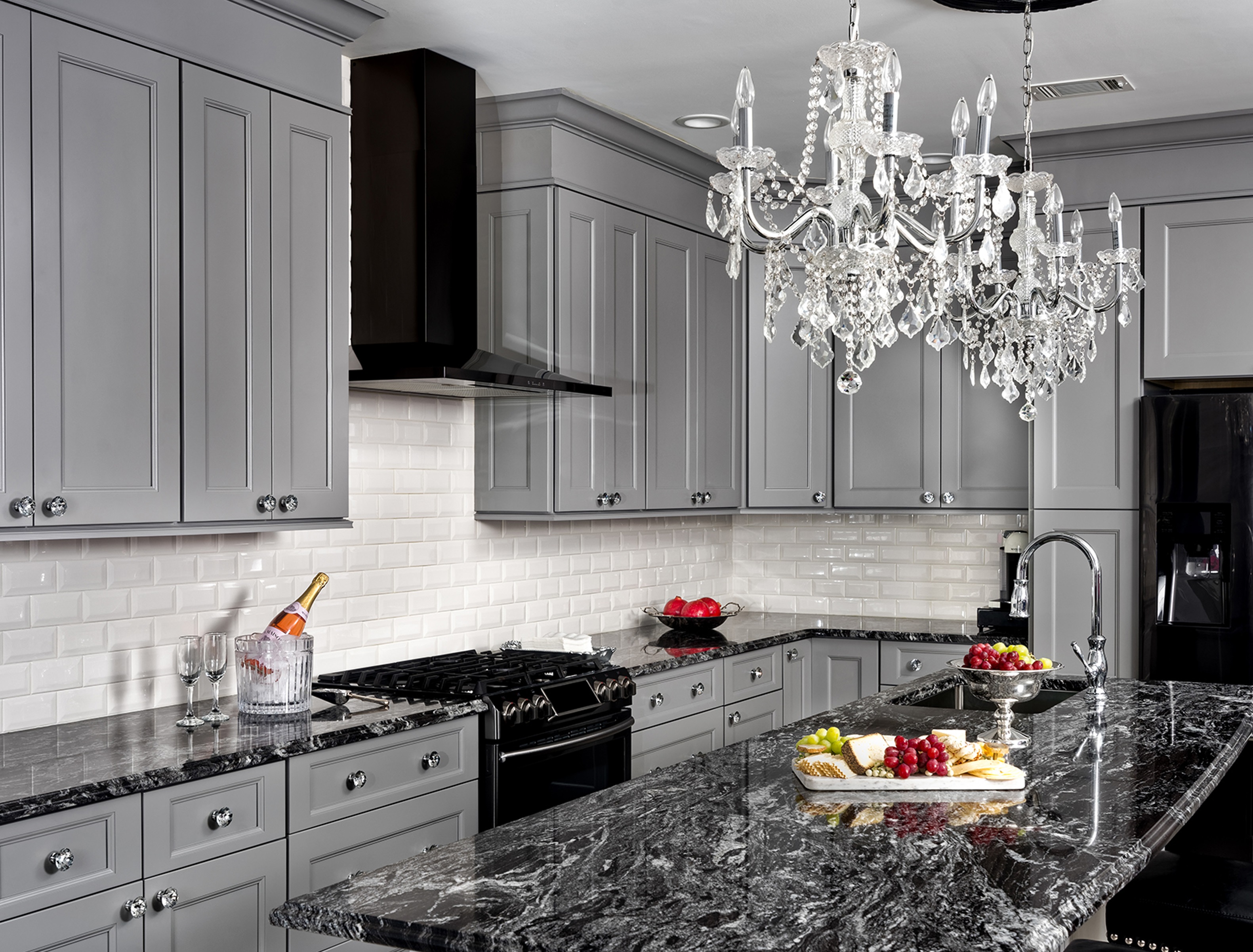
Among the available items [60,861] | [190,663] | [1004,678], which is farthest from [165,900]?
[1004,678]

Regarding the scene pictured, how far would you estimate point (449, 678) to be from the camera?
3.53 meters

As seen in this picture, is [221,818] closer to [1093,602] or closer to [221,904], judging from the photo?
[221,904]

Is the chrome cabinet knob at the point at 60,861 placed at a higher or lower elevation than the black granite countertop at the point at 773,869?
lower

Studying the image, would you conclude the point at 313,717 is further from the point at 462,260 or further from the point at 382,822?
the point at 462,260

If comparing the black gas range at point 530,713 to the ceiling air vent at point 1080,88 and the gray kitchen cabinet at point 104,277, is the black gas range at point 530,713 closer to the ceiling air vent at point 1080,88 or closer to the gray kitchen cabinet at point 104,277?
the gray kitchen cabinet at point 104,277

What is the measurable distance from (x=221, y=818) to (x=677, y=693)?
6.91 feet

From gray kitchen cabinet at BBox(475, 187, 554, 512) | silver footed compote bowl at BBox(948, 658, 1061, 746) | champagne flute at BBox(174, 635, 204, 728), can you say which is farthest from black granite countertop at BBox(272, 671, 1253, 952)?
gray kitchen cabinet at BBox(475, 187, 554, 512)

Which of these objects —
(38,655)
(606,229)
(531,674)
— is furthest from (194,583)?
(606,229)

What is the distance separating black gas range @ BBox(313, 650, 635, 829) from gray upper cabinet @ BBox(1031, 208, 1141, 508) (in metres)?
1.97

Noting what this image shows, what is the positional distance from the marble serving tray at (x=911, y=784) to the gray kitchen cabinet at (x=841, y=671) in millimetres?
2889

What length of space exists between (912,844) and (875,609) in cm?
394

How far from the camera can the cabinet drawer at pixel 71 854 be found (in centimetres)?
222

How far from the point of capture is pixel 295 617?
125 inches

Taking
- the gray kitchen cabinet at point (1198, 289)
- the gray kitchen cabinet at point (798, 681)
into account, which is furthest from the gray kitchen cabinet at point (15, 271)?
the gray kitchen cabinet at point (1198, 289)
